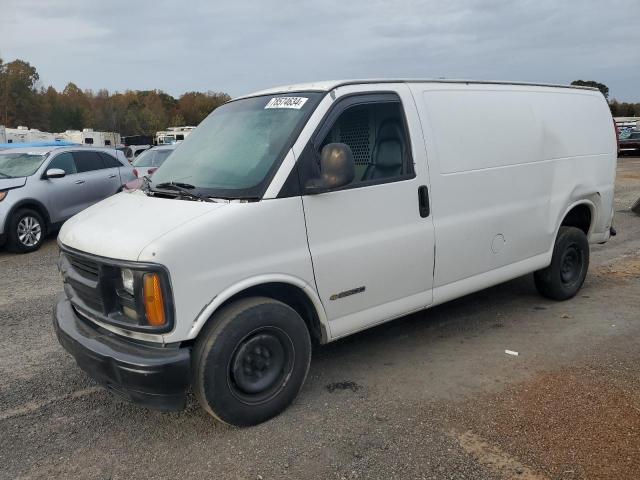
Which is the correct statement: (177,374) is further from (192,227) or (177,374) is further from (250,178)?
(250,178)

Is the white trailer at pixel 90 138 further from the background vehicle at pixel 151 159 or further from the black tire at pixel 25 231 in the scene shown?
the black tire at pixel 25 231

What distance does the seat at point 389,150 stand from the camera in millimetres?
3984

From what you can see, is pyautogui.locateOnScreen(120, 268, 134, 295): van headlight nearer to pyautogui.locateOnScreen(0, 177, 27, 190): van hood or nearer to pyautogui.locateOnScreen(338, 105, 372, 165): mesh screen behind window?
pyautogui.locateOnScreen(338, 105, 372, 165): mesh screen behind window

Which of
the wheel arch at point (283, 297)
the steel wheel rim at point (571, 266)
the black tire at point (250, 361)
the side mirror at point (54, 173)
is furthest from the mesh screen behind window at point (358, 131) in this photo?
the side mirror at point (54, 173)

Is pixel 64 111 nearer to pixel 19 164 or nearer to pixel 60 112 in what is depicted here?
pixel 60 112

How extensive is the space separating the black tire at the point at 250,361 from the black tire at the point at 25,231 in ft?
23.9

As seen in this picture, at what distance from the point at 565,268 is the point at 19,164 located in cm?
915

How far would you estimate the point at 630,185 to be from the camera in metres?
17.3

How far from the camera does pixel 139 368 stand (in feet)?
9.96

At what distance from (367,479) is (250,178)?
185cm

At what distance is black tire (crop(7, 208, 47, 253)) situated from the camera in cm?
912

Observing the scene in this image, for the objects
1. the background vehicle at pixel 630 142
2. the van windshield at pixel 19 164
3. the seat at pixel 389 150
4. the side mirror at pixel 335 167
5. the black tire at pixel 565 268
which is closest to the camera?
the side mirror at pixel 335 167

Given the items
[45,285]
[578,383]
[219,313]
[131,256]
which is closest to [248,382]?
[219,313]

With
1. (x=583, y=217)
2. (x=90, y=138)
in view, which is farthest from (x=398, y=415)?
(x=90, y=138)
